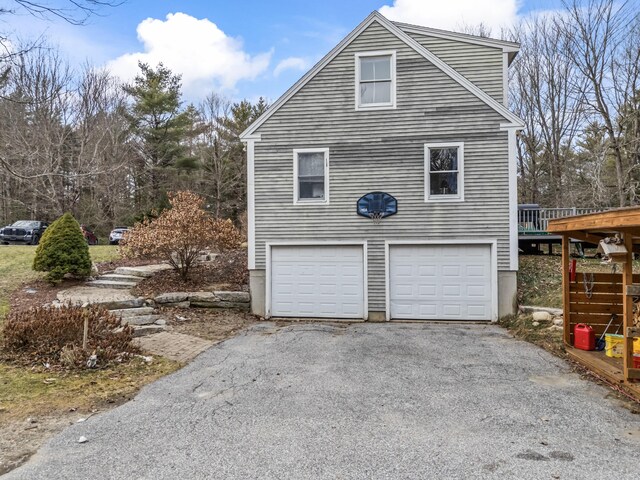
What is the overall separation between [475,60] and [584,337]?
712cm

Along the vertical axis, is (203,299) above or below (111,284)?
below

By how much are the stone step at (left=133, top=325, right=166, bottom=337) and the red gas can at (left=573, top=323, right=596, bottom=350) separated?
708 centimetres

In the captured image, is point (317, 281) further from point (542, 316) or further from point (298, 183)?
point (542, 316)

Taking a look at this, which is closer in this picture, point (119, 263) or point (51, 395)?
point (51, 395)

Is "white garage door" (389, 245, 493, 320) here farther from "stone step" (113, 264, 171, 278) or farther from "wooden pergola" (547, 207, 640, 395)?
"stone step" (113, 264, 171, 278)

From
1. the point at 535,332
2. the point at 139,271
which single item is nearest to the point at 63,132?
the point at 139,271

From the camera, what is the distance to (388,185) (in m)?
9.77

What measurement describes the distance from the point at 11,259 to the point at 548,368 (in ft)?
49.9

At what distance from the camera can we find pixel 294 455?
333 cm

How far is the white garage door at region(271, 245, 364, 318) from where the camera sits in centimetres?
988

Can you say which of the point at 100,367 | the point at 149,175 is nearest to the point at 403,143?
the point at 100,367

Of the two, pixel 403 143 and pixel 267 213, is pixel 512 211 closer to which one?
pixel 403 143

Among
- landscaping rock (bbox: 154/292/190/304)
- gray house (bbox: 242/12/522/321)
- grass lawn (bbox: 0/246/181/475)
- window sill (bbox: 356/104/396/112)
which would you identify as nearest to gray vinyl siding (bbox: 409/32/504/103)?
gray house (bbox: 242/12/522/321)

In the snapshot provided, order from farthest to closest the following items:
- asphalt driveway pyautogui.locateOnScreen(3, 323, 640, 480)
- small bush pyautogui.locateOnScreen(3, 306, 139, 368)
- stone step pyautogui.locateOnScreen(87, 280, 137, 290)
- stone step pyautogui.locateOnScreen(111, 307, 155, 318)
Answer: stone step pyautogui.locateOnScreen(87, 280, 137, 290), stone step pyautogui.locateOnScreen(111, 307, 155, 318), small bush pyautogui.locateOnScreen(3, 306, 139, 368), asphalt driveway pyautogui.locateOnScreen(3, 323, 640, 480)
